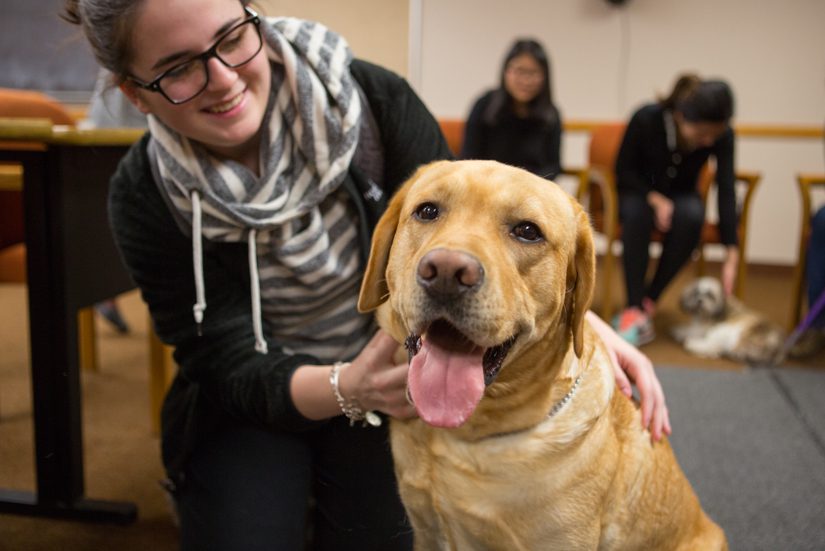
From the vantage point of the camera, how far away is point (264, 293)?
1455 mm

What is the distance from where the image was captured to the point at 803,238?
3527 millimetres

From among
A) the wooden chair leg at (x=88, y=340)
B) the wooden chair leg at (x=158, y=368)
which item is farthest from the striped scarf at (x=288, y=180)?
the wooden chair leg at (x=88, y=340)

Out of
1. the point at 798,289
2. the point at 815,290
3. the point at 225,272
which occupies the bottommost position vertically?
the point at 798,289

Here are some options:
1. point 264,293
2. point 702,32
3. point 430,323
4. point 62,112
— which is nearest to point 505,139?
point 264,293

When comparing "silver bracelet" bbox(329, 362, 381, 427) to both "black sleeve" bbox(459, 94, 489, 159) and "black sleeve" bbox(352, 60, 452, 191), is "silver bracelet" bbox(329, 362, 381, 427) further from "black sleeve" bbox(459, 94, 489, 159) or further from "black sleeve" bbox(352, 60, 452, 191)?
"black sleeve" bbox(459, 94, 489, 159)

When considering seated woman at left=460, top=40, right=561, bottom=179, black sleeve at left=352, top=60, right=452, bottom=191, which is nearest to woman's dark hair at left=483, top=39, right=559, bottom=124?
seated woman at left=460, top=40, right=561, bottom=179

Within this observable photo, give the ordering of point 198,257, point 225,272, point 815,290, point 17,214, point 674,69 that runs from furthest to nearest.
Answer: point 674,69
point 815,290
point 17,214
point 225,272
point 198,257

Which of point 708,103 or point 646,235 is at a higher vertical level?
point 708,103

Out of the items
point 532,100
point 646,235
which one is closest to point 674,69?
point 646,235

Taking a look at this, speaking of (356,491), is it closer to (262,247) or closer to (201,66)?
(262,247)

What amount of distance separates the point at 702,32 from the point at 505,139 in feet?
8.11

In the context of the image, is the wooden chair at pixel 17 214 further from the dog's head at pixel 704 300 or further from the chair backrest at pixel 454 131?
the dog's head at pixel 704 300

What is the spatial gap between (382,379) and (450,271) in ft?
1.10

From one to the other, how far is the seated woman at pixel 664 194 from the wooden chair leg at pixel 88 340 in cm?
252
